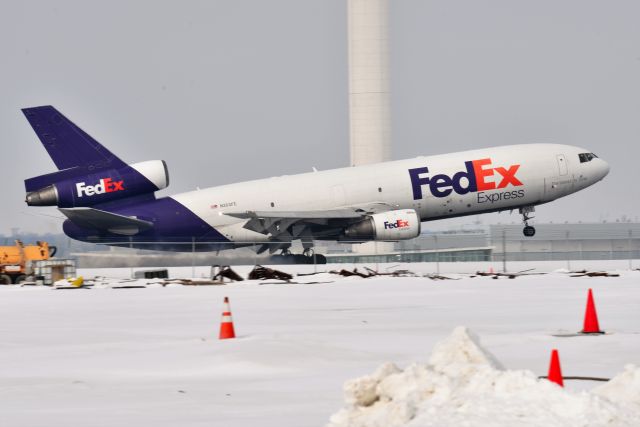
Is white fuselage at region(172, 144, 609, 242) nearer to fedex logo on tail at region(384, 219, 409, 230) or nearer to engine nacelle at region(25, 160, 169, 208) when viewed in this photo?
engine nacelle at region(25, 160, 169, 208)

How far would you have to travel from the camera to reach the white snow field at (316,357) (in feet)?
31.6

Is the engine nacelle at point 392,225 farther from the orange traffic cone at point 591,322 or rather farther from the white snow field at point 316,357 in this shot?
the orange traffic cone at point 591,322

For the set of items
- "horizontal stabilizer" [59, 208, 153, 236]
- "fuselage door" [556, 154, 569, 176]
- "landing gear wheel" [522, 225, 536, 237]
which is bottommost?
"landing gear wheel" [522, 225, 536, 237]

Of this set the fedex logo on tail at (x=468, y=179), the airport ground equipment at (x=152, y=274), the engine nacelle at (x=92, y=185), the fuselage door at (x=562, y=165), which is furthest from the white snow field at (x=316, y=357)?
the fuselage door at (x=562, y=165)

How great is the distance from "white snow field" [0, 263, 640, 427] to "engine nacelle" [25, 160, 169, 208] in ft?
52.5

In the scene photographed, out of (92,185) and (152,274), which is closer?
(152,274)

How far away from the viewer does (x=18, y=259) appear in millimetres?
45000

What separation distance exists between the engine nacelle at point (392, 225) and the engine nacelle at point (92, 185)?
943 centimetres

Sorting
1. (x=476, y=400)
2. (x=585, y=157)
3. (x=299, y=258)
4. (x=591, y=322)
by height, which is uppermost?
(x=585, y=157)

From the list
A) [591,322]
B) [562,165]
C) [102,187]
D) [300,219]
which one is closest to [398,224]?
[300,219]

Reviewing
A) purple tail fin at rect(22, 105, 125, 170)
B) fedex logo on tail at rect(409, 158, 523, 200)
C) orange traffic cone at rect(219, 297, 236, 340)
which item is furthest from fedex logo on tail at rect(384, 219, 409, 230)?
orange traffic cone at rect(219, 297, 236, 340)

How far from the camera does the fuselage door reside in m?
54.0

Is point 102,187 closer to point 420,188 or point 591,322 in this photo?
point 420,188

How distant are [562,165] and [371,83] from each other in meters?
48.5
